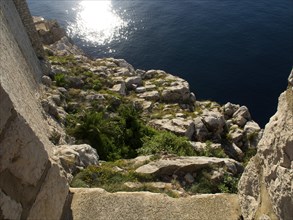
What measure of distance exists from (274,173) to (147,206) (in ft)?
13.2

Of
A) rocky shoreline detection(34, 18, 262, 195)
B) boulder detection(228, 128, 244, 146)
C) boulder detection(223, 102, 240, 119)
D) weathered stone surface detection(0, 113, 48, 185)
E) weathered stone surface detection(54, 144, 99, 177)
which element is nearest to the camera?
weathered stone surface detection(0, 113, 48, 185)

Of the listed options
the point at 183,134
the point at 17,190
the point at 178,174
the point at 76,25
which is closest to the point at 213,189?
the point at 178,174

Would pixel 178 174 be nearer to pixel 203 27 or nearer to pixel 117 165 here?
pixel 117 165

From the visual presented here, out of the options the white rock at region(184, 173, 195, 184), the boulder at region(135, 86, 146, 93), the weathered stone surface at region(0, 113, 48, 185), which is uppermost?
the weathered stone surface at region(0, 113, 48, 185)

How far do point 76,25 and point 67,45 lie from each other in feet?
88.2

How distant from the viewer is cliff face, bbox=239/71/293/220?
8359mm

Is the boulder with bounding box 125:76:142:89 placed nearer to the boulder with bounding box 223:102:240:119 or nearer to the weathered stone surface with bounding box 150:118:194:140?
the weathered stone surface with bounding box 150:118:194:140

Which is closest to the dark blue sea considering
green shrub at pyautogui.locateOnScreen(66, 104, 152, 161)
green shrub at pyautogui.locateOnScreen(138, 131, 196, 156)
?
green shrub at pyautogui.locateOnScreen(66, 104, 152, 161)

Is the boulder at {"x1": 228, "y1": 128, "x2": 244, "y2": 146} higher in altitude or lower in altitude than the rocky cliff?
lower

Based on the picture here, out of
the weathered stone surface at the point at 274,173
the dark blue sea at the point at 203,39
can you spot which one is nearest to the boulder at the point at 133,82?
the dark blue sea at the point at 203,39

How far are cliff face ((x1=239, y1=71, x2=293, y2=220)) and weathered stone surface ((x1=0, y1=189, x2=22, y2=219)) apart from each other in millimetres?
5698

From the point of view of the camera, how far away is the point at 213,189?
14461 millimetres

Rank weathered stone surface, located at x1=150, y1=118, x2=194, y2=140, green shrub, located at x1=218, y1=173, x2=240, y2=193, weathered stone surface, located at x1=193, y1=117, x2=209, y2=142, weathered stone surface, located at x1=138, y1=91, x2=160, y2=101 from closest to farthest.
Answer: green shrub, located at x1=218, y1=173, x2=240, y2=193, weathered stone surface, located at x1=150, y1=118, x2=194, y2=140, weathered stone surface, located at x1=193, y1=117, x2=209, y2=142, weathered stone surface, located at x1=138, y1=91, x2=160, y2=101

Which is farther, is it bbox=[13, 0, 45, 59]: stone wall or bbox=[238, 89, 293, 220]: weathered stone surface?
bbox=[13, 0, 45, 59]: stone wall
